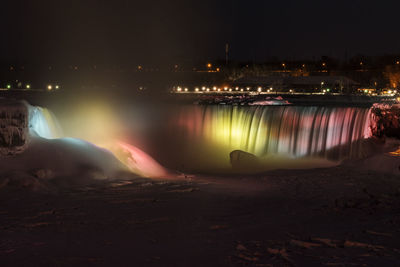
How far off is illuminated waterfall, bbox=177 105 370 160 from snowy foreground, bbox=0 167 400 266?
828 centimetres

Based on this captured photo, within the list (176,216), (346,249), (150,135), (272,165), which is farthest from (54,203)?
(150,135)

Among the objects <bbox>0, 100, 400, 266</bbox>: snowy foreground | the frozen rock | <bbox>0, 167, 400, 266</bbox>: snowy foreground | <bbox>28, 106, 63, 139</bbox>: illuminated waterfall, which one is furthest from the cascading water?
<bbox>0, 167, 400, 266</bbox>: snowy foreground

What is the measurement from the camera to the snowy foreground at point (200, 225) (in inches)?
257

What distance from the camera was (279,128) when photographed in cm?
2327

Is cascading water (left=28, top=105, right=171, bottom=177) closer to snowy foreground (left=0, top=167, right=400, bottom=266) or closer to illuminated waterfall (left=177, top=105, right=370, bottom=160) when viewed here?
snowy foreground (left=0, top=167, right=400, bottom=266)

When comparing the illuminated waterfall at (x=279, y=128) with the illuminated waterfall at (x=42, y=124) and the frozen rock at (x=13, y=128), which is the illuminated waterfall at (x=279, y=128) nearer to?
the illuminated waterfall at (x=42, y=124)

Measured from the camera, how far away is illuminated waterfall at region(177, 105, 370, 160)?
21.0 m

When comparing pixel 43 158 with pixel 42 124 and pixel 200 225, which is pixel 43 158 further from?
pixel 200 225

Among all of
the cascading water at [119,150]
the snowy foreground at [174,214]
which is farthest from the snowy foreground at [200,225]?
the cascading water at [119,150]

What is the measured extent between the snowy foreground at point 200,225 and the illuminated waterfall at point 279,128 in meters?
8.28

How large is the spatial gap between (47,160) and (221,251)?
7893 millimetres

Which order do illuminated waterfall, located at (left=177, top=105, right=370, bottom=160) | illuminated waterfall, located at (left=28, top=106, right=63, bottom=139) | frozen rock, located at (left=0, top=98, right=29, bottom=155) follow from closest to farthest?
frozen rock, located at (left=0, top=98, right=29, bottom=155)
illuminated waterfall, located at (left=28, top=106, right=63, bottom=139)
illuminated waterfall, located at (left=177, top=105, right=370, bottom=160)

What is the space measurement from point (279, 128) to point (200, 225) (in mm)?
15538

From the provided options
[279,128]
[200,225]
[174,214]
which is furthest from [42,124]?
[200,225]
